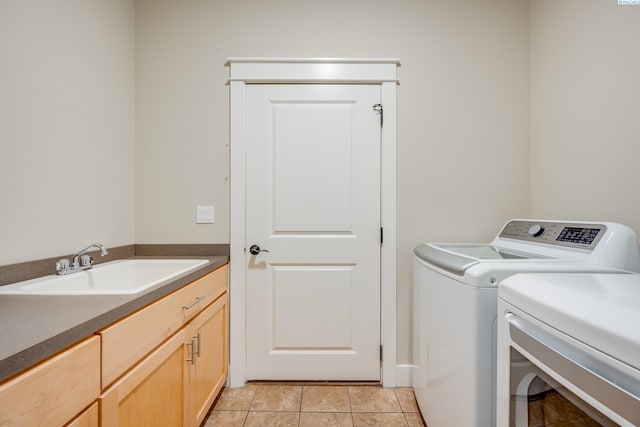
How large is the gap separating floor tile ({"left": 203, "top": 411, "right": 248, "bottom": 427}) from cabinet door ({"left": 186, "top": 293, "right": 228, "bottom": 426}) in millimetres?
115

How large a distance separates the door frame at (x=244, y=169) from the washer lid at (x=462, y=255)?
0.37 metres

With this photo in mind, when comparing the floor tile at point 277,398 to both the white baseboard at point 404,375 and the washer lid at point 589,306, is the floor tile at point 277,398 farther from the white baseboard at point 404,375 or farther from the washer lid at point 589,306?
the washer lid at point 589,306

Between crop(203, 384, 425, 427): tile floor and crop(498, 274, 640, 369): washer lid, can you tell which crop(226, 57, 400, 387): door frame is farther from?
crop(498, 274, 640, 369): washer lid

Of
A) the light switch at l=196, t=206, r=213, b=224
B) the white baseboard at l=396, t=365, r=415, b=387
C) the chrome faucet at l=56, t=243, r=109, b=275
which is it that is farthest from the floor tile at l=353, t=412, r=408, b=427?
the chrome faucet at l=56, t=243, r=109, b=275

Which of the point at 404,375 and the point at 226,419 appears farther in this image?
the point at 404,375

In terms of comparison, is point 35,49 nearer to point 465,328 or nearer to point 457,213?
point 465,328

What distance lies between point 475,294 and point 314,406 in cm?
119

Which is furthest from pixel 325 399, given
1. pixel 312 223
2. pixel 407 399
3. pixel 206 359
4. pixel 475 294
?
pixel 475 294

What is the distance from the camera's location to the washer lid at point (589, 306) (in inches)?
19.7

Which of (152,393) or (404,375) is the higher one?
(152,393)

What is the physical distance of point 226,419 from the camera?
4.99 ft

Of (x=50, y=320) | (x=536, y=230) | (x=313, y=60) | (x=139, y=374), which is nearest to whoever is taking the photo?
(x=50, y=320)

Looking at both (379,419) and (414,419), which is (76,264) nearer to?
(379,419)

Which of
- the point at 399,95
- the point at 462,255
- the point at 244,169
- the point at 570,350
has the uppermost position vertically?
the point at 399,95
